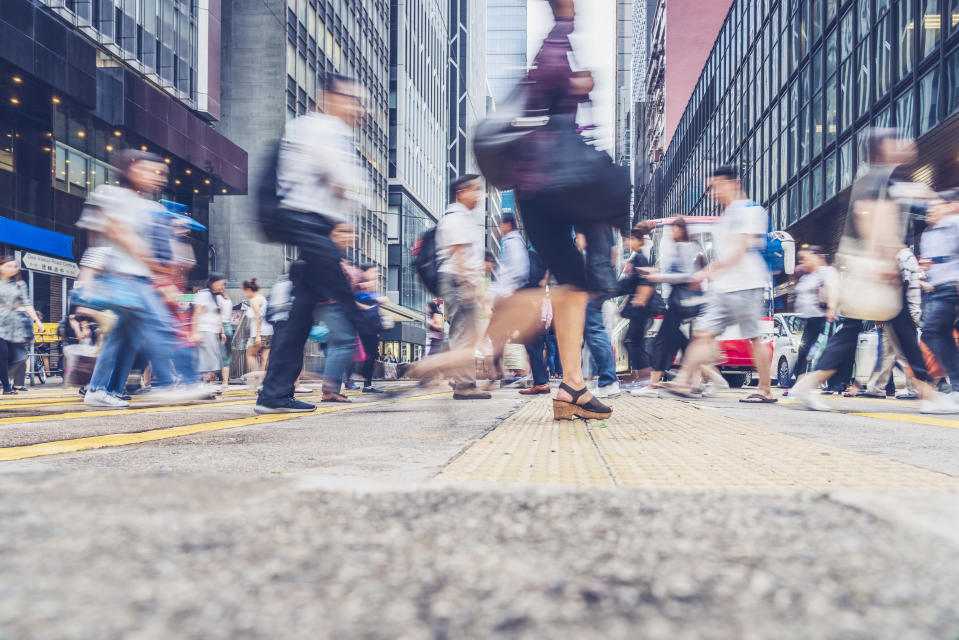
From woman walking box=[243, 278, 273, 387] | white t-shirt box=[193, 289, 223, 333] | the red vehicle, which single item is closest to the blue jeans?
the red vehicle

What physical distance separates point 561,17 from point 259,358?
8200 mm

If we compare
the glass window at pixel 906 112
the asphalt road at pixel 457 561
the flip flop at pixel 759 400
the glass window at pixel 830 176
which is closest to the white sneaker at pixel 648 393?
the flip flop at pixel 759 400

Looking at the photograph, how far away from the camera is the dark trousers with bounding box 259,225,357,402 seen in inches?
166

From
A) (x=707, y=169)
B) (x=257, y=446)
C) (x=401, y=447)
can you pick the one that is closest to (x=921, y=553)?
(x=401, y=447)

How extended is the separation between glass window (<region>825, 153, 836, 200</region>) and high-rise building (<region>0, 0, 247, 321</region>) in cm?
2040

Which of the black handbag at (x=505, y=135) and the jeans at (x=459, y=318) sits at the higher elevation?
the black handbag at (x=505, y=135)

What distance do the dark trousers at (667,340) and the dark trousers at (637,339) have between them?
31 centimetres

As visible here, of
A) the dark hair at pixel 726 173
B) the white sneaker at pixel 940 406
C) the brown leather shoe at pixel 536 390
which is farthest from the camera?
the brown leather shoe at pixel 536 390

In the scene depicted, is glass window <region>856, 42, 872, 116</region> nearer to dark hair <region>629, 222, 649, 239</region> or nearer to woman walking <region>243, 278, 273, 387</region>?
dark hair <region>629, 222, 649, 239</region>

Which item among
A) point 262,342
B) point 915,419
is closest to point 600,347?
point 915,419

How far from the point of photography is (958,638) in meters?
0.72

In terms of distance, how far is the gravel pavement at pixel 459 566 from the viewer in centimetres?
74

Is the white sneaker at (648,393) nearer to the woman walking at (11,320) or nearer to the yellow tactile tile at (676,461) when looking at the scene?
the yellow tactile tile at (676,461)

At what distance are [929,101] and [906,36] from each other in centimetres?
223
